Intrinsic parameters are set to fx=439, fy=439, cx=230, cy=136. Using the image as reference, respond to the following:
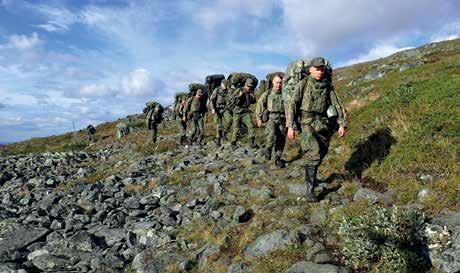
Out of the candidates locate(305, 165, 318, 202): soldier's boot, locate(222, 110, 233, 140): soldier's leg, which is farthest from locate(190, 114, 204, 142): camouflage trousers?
locate(305, 165, 318, 202): soldier's boot

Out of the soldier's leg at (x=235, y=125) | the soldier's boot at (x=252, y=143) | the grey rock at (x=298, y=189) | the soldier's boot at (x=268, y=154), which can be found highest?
the soldier's leg at (x=235, y=125)

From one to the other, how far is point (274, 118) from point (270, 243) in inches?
274

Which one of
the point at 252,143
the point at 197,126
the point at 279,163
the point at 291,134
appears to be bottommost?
the point at 279,163

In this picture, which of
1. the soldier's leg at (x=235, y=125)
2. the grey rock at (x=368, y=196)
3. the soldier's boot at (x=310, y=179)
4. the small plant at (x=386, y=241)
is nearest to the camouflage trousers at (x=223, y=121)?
the soldier's leg at (x=235, y=125)

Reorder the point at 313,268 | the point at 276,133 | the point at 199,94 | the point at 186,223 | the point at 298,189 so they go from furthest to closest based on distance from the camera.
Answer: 1. the point at 199,94
2. the point at 276,133
3. the point at 298,189
4. the point at 186,223
5. the point at 313,268

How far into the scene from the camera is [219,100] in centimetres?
1952

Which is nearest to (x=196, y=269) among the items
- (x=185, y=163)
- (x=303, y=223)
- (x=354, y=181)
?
(x=303, y=223)

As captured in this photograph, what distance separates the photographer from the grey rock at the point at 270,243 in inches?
309

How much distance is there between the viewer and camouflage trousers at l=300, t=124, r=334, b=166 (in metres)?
9.83

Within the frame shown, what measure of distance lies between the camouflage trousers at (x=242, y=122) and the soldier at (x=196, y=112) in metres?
5.03

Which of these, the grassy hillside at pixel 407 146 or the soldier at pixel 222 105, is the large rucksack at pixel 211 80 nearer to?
the soldier at pixel 222 105

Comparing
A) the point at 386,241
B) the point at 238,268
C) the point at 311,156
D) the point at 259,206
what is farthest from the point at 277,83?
the point at 386,241

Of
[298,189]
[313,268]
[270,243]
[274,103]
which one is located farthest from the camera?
[274,103]

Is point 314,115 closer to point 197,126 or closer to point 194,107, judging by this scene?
point 194,107
